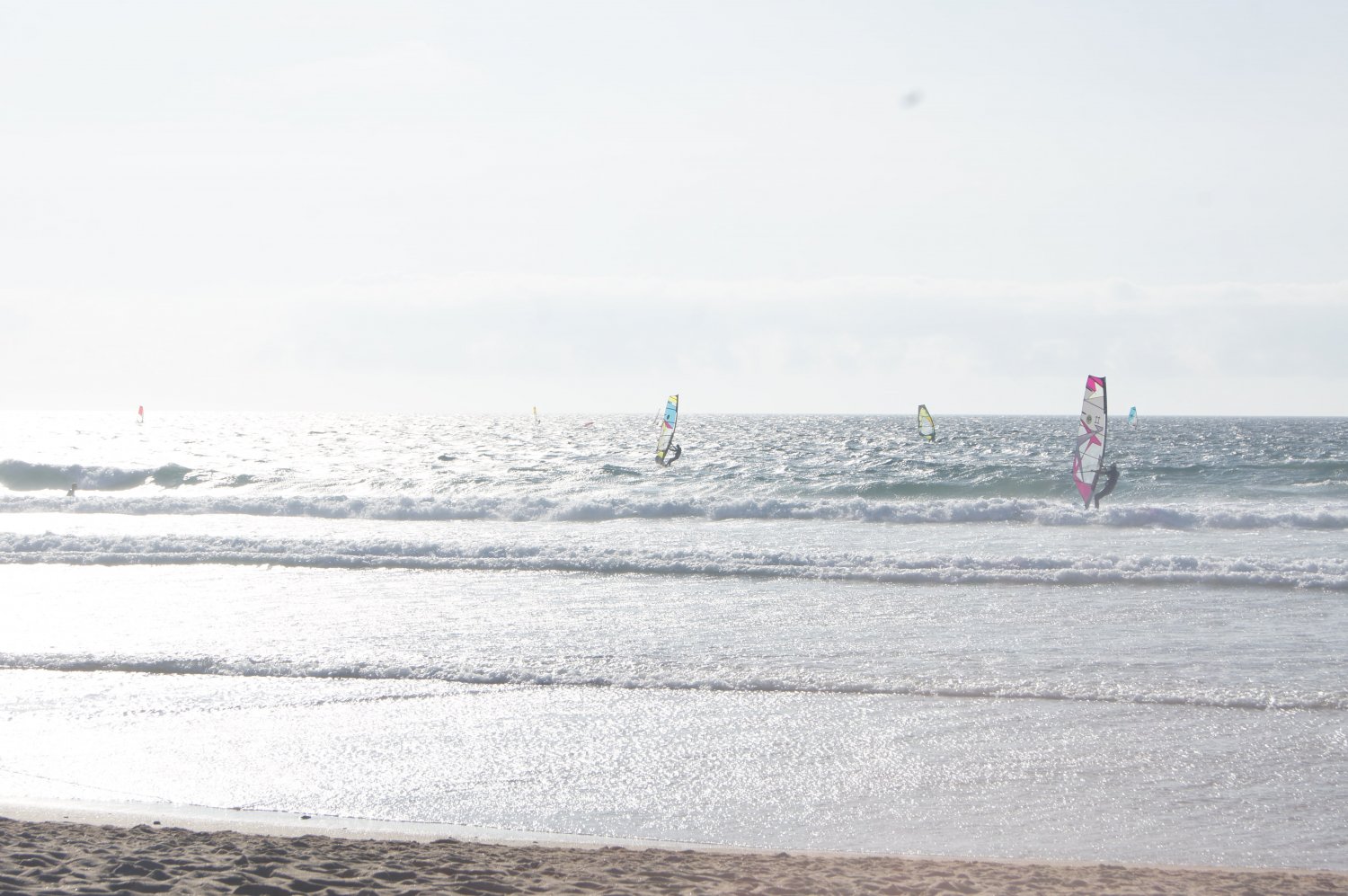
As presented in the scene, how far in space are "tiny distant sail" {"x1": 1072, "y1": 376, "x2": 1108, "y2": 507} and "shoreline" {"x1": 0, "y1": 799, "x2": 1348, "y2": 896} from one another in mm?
18544

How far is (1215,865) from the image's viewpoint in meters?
5.01

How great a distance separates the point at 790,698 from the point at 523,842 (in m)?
3.16

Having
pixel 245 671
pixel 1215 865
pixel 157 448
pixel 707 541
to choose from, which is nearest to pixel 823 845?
pixel 1215 865

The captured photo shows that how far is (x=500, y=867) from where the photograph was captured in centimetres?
461

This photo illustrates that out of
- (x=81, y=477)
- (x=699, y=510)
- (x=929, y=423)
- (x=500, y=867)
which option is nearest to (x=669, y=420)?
(x=699, y=510)

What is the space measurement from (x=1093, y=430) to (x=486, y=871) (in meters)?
20.8

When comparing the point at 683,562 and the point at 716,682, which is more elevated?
the point at 683,562

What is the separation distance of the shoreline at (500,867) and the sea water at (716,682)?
1.00 feet

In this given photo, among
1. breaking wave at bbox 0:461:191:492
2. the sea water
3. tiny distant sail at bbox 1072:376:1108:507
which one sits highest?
tiny distant sail at bbox 1072:376:1108:507

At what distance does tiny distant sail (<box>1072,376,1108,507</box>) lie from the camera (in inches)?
875

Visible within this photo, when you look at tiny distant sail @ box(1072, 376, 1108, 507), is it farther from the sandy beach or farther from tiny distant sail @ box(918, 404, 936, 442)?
tiny distant sail @ box(918, 404, 936, 442)

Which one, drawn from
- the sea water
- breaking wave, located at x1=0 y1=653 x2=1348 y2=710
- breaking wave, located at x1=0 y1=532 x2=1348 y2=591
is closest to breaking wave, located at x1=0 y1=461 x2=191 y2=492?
the sea water

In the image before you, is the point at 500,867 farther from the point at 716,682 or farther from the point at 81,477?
the point at 81,477

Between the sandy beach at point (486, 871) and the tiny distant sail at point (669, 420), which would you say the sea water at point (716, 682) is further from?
the tiny distant sail at point (669, 420)
